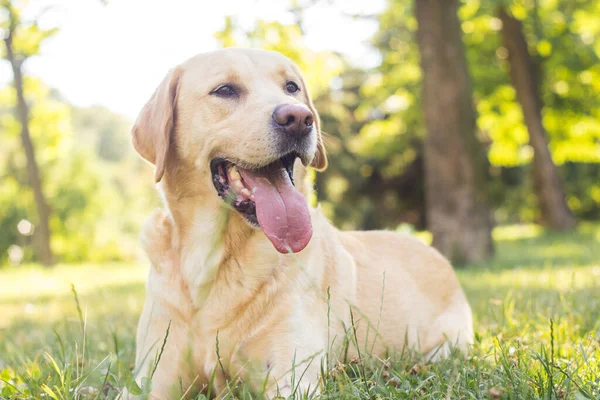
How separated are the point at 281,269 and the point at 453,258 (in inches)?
283

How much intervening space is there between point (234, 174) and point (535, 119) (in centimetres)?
1540

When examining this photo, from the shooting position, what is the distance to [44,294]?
30.0ft

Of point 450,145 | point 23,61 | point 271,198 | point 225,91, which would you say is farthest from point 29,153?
point 271,198

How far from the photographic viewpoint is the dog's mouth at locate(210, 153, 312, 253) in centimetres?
260

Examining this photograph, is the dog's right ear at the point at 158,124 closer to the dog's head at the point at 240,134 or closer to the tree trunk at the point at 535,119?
the dog's head at the point at 240,134

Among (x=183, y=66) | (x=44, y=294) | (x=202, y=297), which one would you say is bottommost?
(x=44, y=294)

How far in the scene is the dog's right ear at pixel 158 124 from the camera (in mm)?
2887

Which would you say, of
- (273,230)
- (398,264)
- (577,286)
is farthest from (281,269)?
(577,286)

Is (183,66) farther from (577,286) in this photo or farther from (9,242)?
(9,242)

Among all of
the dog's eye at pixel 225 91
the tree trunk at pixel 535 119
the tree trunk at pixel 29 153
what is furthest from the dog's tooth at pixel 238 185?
the tree trunk at pixel 535 119

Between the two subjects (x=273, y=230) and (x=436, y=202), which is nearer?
(x=273, y=230)

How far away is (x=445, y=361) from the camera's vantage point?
2.66m

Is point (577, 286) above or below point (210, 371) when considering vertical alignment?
below

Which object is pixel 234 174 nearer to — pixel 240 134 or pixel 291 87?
pixel 240 134
